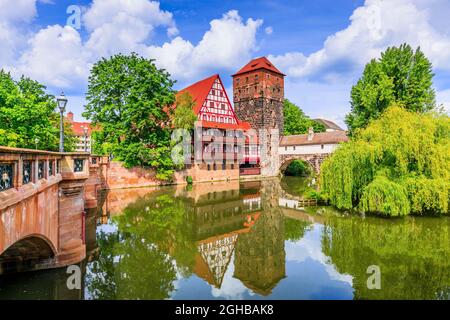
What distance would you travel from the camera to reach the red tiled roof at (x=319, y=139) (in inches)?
1613

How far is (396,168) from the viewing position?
16.1 m

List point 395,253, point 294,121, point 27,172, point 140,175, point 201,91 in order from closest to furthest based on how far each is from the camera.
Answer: point 27,172
point 395,253
point 140,175
point 201,91
point 294,121

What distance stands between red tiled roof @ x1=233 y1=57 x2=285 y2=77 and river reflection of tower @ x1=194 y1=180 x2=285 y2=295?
3126 cm

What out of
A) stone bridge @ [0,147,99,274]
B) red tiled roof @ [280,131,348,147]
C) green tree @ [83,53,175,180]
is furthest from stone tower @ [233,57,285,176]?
stone bridge @ [0,147,99,274]

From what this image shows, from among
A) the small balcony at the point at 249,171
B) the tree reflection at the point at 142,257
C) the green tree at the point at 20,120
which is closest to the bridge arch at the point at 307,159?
the small balcony at the point at 249,171

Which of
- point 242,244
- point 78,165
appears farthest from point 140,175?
point 78,165

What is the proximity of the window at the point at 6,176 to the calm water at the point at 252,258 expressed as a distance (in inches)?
140

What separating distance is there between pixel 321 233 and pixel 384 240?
2.56 meters

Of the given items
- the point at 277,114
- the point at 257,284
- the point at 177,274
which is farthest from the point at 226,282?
the point at 277,114

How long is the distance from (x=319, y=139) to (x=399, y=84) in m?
16.7

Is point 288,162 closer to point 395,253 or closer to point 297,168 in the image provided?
point 297,168

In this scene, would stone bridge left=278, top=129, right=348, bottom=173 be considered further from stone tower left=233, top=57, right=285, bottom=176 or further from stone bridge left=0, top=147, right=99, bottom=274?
stone bridge left=0, top=147, right=99, bottom=274

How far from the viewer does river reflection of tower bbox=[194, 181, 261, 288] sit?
9.65m
